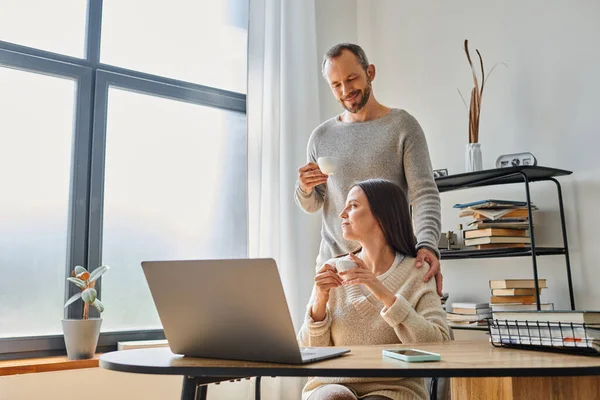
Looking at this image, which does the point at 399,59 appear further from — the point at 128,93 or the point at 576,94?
the point at 128,93

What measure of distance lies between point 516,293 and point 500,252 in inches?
7.5

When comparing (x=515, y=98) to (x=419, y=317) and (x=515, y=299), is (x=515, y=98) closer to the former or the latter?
(x=515, y=299)

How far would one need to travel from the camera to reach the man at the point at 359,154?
2051 mm

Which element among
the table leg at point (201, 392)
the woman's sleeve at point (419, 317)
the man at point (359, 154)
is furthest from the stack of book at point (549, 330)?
the man at point (359, 154)

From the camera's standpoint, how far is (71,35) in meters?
2.75

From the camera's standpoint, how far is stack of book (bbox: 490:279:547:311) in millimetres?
2566

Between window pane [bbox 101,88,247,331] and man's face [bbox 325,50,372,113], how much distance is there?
119 centimetres

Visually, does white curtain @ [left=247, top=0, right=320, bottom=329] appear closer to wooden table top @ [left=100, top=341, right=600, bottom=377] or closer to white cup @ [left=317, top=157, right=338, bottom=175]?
white cup @ [left=317, top=157, right=338, bottom=175]

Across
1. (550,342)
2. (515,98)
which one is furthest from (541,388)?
(515,98)

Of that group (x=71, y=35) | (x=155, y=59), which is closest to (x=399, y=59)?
(x=155, y=59)

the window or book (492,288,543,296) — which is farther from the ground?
the window

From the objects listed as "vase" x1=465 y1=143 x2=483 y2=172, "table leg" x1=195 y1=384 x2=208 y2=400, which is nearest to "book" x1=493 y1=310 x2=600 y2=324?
"table leg" x1=195 y1=384 x2=208 y2=400

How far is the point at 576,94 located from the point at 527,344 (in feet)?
5.86

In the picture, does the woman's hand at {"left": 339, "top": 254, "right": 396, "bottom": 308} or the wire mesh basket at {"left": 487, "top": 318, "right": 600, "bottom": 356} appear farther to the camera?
the woman's hand at {"left": 339, "top": 254, "right": 396, "bottom": 308}
